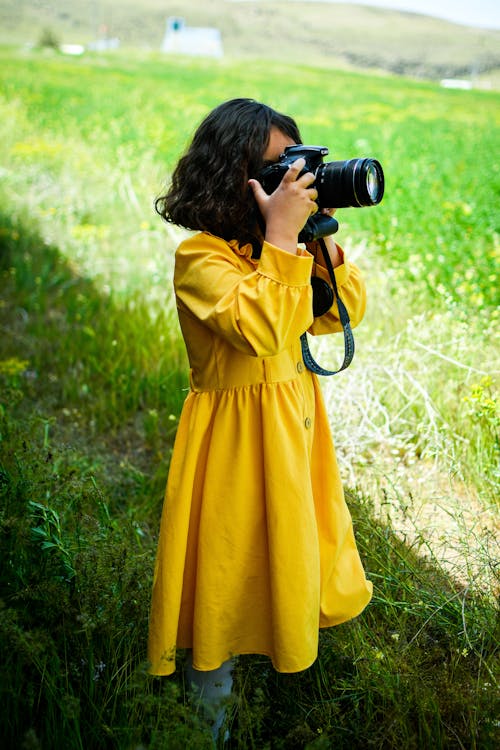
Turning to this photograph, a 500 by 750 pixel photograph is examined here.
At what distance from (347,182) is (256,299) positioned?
0.28m

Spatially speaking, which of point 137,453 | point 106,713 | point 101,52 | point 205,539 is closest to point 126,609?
point 106,713

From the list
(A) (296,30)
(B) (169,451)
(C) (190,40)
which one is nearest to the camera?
(B) (169,451)

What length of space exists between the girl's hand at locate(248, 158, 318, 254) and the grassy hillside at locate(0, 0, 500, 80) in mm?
5947

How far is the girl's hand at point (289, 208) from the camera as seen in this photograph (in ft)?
4.14

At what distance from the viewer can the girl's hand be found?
4.14ft

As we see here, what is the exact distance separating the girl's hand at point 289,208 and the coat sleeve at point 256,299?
0.03 metres

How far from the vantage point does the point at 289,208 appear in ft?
4.16

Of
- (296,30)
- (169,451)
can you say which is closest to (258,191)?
(169,451)

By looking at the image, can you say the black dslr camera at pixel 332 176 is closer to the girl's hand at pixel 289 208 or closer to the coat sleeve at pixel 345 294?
the girl's hand at pixel 289 208

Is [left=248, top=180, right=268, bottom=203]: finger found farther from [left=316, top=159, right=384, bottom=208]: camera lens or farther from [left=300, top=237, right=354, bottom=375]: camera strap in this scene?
[left=300, top=237, right=354, bottom=375]: camera strap

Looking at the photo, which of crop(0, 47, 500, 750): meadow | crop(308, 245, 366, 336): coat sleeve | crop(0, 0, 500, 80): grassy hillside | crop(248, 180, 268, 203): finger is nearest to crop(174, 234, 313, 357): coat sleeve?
crop(248, 180, 268, 203): finger

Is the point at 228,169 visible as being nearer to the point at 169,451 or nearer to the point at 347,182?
the point at 347,182

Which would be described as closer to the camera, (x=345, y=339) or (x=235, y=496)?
(x=235, y=496)

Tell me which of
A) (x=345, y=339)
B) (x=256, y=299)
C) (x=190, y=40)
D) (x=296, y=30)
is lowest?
(x=345, y=339)
